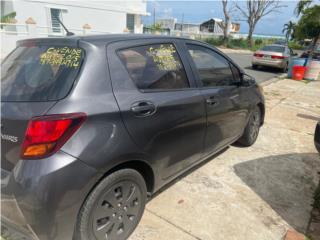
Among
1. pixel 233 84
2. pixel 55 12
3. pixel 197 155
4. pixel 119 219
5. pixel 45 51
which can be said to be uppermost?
pixel 55 12

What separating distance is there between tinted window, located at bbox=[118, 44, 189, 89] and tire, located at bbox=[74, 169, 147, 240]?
0.80 meters

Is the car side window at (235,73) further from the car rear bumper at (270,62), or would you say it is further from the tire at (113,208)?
the car rear bumper at (270,62)

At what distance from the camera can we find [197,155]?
3.13m

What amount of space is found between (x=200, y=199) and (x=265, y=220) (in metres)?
0.69

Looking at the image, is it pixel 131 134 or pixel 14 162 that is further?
pixel 131 134

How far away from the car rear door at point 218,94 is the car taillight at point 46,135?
5.28ft

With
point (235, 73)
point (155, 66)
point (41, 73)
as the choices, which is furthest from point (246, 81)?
point (41, 73)

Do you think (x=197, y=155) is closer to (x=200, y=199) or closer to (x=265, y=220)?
(x=200, y=199)

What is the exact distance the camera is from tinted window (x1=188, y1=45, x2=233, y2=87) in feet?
10.3

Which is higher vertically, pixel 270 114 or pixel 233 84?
pixel 233 84

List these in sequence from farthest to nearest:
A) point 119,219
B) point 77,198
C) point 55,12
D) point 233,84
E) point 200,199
→ point 55,12 < point 233,84 < point 200,199 < point 119,219 < point 77,198

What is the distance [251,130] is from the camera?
4.50m

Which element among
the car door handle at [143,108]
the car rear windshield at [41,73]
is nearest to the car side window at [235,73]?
the car door handle at [143,108]

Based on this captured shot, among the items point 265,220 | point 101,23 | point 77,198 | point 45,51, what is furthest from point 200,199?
point 101,23
